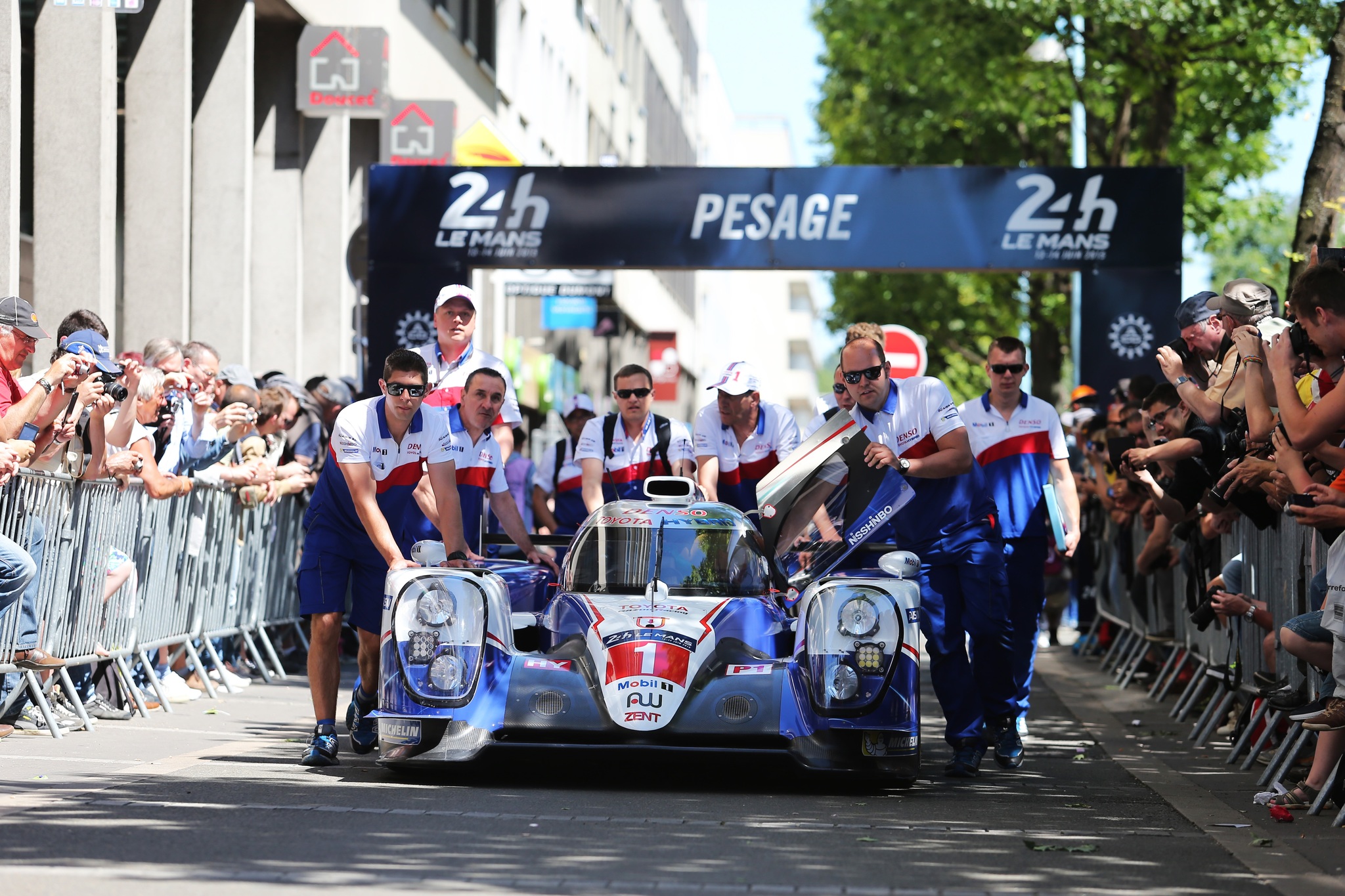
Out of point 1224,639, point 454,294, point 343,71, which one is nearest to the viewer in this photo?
point 454,294

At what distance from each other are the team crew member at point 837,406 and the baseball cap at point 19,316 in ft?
12.5

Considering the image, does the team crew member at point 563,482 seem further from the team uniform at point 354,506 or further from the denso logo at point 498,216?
the team uniform at point 354,506

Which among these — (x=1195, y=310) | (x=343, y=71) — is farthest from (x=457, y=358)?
(x=343, y=71)

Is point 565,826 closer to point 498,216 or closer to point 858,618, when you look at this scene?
point 858,618


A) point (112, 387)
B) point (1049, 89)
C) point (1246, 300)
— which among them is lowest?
point (112, 387)

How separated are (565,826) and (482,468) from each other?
3506 mm

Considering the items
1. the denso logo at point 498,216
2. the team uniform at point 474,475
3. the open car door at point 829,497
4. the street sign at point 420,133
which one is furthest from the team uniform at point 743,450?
the street sign at point 420,133

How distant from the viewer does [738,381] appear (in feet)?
39.5

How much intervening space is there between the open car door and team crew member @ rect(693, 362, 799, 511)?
225cm

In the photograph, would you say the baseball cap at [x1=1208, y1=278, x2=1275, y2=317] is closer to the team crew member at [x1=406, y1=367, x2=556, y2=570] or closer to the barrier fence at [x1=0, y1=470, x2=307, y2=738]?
the team crew member at [x1=406, y1=367, x2=556, y2=570]

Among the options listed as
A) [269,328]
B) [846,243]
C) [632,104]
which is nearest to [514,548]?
[846,243]

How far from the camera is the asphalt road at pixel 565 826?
6.30m

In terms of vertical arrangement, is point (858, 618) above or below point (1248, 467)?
below

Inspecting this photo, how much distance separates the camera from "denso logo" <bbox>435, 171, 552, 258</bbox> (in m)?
18.4
